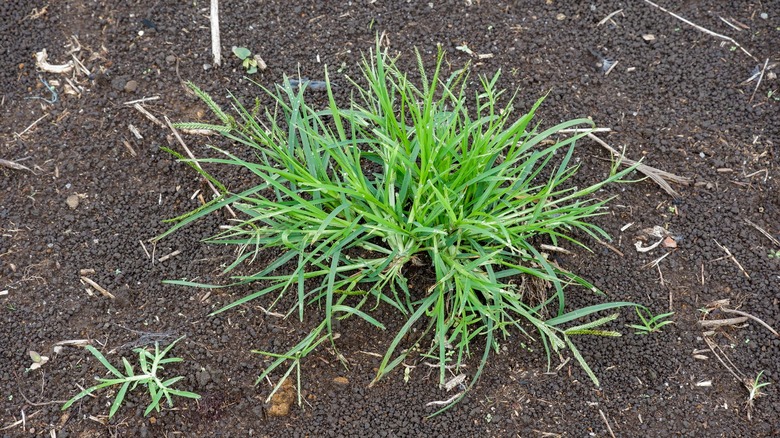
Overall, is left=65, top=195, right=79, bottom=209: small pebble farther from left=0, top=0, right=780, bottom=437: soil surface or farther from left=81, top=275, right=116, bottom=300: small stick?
left=81, top=275, right=116, bottom=300: small stick

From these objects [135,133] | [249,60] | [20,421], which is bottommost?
[20,421]

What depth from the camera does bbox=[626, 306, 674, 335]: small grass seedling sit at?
200cm

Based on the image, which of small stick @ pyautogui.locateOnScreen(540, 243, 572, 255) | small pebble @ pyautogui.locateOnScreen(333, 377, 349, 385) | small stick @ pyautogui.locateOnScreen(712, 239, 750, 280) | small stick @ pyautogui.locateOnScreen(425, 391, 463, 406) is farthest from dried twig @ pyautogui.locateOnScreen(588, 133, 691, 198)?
small pebble @ pyautogui.locateOnScreen(333, 377, 349, 385)

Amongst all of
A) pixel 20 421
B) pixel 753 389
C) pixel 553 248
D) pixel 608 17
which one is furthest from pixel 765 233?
pixel 20 421

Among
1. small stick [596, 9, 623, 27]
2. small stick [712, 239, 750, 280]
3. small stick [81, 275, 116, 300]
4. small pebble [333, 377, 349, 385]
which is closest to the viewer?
small pebble [333, 377, 349, 385]

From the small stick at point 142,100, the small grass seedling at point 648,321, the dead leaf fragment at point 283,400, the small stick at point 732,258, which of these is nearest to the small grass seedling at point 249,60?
the small stick at point 142,100

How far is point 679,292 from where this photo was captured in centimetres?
207

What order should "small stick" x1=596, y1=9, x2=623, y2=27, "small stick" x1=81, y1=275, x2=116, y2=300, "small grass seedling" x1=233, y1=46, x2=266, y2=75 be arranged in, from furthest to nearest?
1. "small stick" x1=596, y1=9, x2=623, y2=27
2. "small grass seedling" x1=233, y1=46, x2=266, y2=75
3. "small stick" x1=81, y1=275, x2=116, y2=300

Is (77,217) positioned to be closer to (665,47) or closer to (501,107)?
(501,107)

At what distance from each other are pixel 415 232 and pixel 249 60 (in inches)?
38.0

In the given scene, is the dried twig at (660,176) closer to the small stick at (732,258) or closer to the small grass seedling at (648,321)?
the small stick at (732,258)

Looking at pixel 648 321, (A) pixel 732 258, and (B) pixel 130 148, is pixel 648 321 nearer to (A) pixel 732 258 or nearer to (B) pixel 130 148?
(A) pixel 732 258

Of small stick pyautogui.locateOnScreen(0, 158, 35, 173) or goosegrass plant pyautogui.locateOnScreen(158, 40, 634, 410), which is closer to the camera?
goosegrass plant pyautogui.locateOnScreen(158, 40, 634, 410)

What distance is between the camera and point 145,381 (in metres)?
1.87
